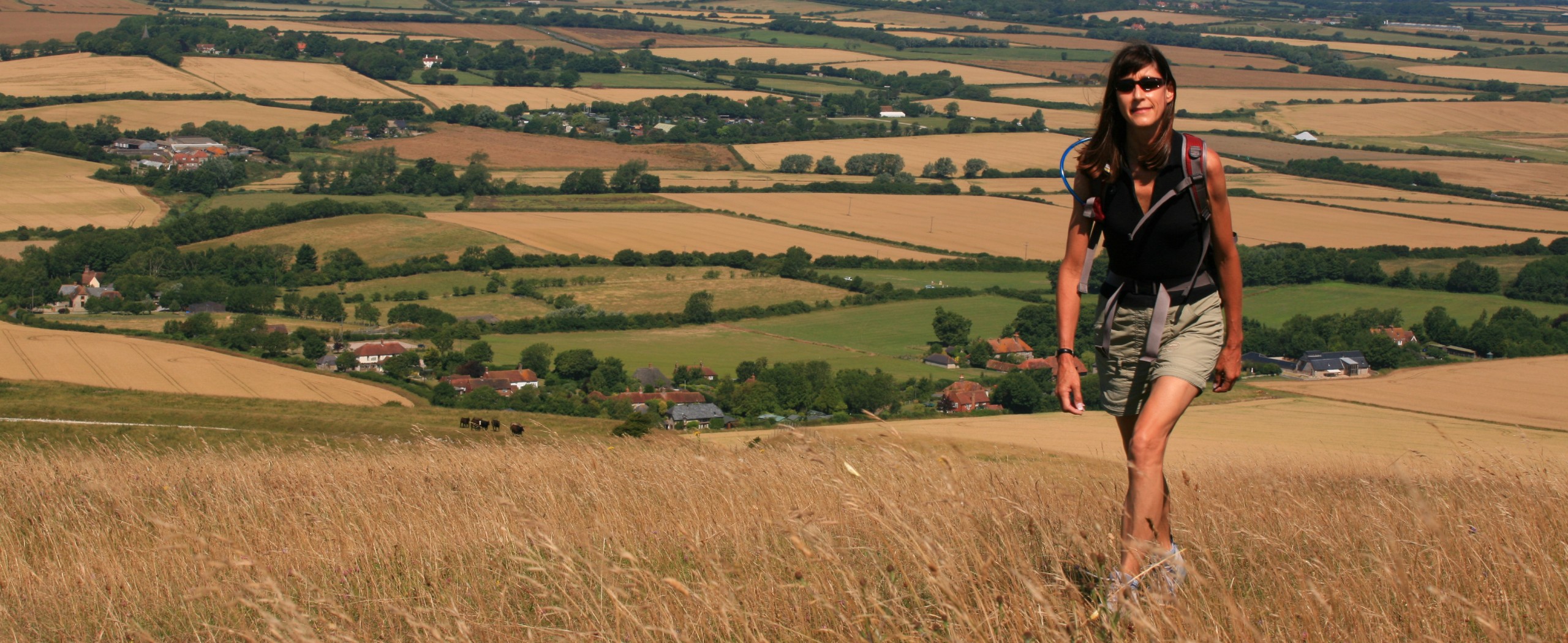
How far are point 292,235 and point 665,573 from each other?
70419mm

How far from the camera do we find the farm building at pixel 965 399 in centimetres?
3859

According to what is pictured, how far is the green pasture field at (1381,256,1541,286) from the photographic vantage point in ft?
192

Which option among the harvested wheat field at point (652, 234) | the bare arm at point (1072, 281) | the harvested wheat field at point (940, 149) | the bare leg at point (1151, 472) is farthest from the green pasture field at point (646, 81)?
the bare leg at point (1151, 472)

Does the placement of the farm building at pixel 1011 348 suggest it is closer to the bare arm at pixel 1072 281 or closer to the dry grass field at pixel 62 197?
the bare arm at pixel 1072 281

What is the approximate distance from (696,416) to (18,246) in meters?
45.6

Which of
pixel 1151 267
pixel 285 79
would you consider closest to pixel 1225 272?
pixel 1151 267

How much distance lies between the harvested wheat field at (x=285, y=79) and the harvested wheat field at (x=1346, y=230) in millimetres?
78244

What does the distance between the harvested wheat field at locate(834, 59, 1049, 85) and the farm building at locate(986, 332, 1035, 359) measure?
85.4 metres

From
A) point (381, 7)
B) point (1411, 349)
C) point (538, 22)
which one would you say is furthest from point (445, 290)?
point (381, 7)

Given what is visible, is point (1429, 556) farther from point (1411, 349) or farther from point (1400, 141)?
point (1400, 141)

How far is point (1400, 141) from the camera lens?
10175cm

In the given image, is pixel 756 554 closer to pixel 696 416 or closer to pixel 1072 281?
pixel 1072 281

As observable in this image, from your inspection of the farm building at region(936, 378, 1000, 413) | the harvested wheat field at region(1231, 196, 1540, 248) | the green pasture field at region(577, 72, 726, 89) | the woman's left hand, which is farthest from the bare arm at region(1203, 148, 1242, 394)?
the green pasture field at region(577, 72, 726, 89)

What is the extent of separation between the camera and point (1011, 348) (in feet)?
159
